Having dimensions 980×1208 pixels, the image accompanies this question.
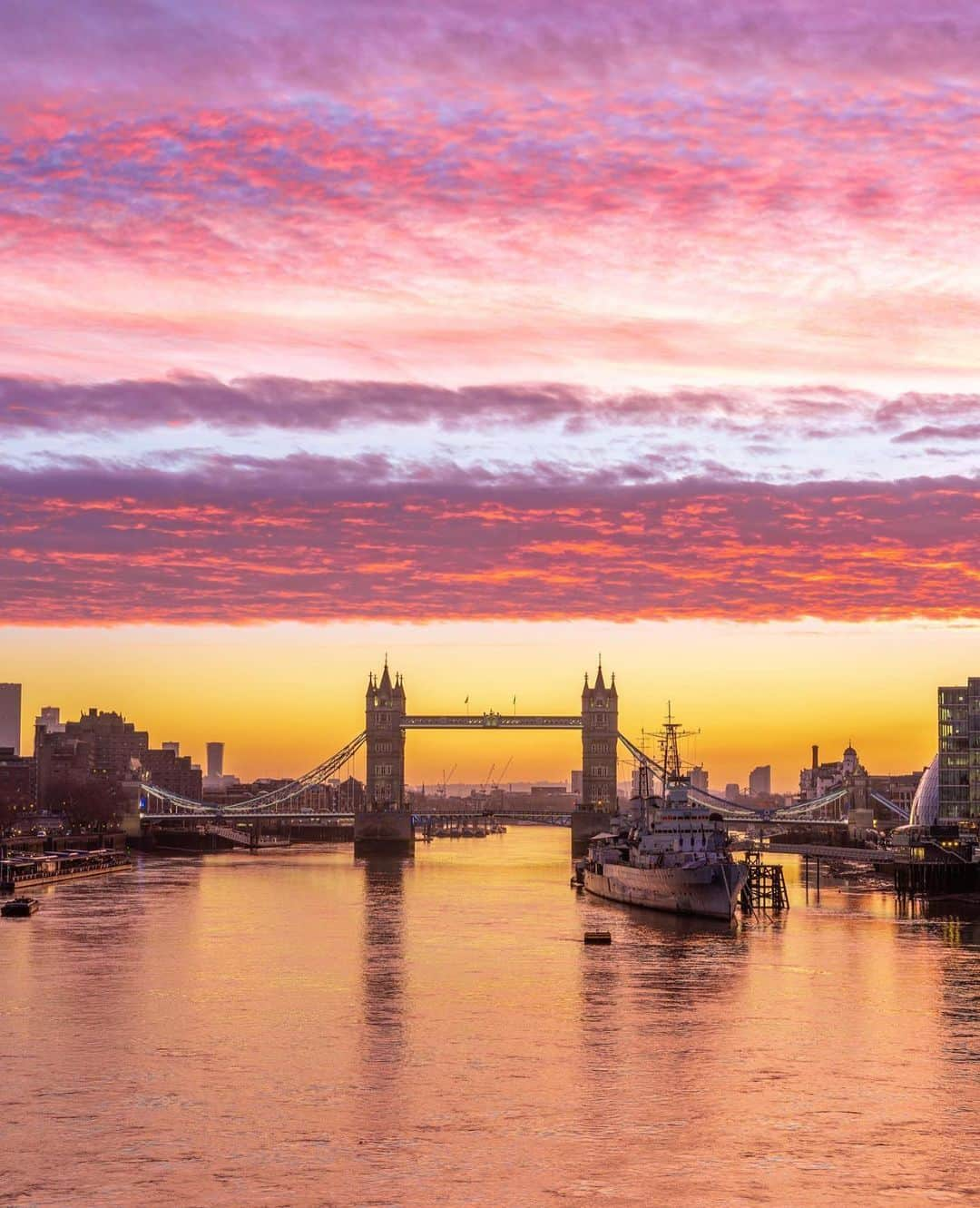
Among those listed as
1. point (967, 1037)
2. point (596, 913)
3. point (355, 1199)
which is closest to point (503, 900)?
point (596, 913)

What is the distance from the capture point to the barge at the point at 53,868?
136m

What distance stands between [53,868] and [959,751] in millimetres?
92608

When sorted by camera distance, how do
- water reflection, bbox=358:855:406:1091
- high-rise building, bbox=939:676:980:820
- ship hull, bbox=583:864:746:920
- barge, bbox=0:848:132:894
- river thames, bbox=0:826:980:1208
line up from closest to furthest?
river thames, bbox=0:826:980:1208 → water reflection, bbox=358:855:406:1091 → ship hull, bbox=583:864:746:920 → barge, bbox=0:848:132:894 → high-rise building, bbox=939:676:980:820

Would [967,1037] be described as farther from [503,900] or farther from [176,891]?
[176,891]

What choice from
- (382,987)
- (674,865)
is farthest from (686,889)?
(382,987)

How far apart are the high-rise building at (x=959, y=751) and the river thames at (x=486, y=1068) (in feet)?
302

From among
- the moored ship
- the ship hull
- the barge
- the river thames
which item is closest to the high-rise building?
the moored ship

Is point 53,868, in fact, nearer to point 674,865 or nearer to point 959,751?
point 674,865

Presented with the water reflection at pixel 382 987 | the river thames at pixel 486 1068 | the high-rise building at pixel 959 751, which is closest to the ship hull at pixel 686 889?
the river thames at pixel 486 1068

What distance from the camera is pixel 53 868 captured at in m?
151

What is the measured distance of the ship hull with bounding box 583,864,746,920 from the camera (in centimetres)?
10550

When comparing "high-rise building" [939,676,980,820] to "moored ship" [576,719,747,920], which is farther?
"high-rise building" [939,676,980,820]

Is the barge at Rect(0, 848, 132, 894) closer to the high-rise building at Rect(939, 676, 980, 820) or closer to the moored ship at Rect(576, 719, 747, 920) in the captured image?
the moored ship at Rect(576, 719, 747, 920)

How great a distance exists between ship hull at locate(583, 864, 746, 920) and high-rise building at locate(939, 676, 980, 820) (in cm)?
6930
